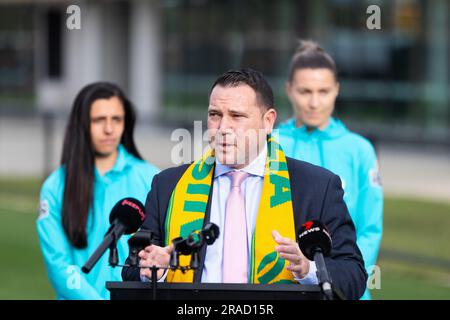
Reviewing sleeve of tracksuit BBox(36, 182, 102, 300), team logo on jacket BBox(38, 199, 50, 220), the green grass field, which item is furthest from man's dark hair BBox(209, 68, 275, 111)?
the green grass field

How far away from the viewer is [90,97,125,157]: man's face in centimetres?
669

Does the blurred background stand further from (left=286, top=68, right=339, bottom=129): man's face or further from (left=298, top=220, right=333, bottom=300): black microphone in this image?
(left=298, top=220, right=333, bottom=300): black microphone

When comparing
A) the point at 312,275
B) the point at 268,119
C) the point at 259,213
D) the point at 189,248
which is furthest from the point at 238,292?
the point at 268,119

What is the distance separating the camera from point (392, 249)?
1346 cm

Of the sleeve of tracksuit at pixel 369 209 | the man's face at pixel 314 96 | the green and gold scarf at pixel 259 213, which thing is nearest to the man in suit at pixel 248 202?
the green and gold scarf at pixel 259 213

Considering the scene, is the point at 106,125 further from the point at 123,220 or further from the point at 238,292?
the point at 238,292

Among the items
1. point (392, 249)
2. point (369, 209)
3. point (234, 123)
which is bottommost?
point (392, 249)

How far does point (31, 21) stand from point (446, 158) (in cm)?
2041

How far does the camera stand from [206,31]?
33.4m

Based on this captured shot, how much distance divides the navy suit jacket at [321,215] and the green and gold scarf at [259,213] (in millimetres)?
32

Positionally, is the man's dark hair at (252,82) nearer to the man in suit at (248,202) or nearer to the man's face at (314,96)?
the man in suit at (248,202)

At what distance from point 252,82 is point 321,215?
60cm

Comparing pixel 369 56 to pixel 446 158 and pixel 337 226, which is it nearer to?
pixel 446 158

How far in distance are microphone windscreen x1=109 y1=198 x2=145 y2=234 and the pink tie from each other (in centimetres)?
39
